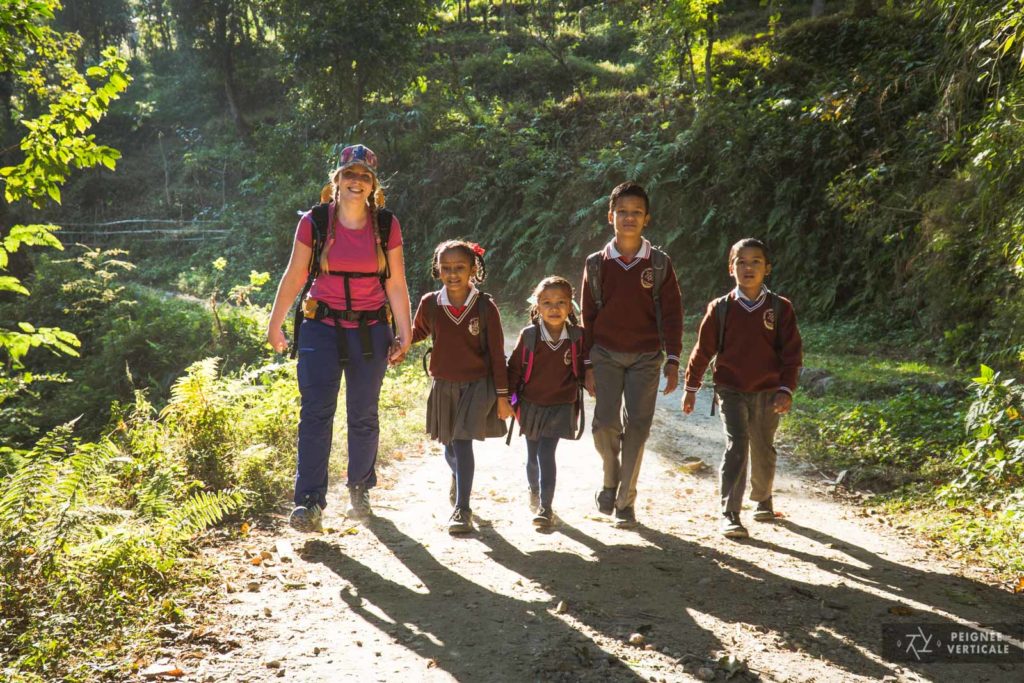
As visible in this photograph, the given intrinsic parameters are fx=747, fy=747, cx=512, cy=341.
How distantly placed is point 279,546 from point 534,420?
186cm

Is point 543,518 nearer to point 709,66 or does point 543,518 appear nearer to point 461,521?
point 461,521

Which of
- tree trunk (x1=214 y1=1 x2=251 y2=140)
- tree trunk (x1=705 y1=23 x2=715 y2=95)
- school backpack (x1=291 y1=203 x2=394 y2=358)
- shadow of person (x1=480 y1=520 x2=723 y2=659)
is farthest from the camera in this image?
tree trunk (x1=214 y1=1 x2=251 y2=140)

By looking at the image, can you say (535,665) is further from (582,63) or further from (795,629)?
(582,63)

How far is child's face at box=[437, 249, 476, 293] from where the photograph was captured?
5035 mm

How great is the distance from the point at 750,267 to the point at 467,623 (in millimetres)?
3089

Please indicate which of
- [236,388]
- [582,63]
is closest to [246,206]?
[582,63]

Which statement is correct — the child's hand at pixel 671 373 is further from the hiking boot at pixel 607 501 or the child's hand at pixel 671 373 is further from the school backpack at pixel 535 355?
the hiking boot at pixel 607 501

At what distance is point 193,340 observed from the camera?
14.1m

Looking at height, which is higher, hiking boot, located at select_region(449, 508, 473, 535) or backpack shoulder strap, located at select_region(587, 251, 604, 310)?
backpack shoulder strap, located at select_region(587, 251, 604, 310)

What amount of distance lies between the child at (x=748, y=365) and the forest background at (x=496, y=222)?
4.61 feet

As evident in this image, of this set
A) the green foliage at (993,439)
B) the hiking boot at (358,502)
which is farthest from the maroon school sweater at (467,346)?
the green foliage at (993,439)

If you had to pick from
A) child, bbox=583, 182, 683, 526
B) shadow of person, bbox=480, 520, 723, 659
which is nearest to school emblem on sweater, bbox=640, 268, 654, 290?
child, bbox=583, 182, 683, 526

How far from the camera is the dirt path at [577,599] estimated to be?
335 cm

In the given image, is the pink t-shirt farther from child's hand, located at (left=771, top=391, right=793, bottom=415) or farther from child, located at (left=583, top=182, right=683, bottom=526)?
child's hand, located at (left=771, top=391, right=793, bottom=415)
